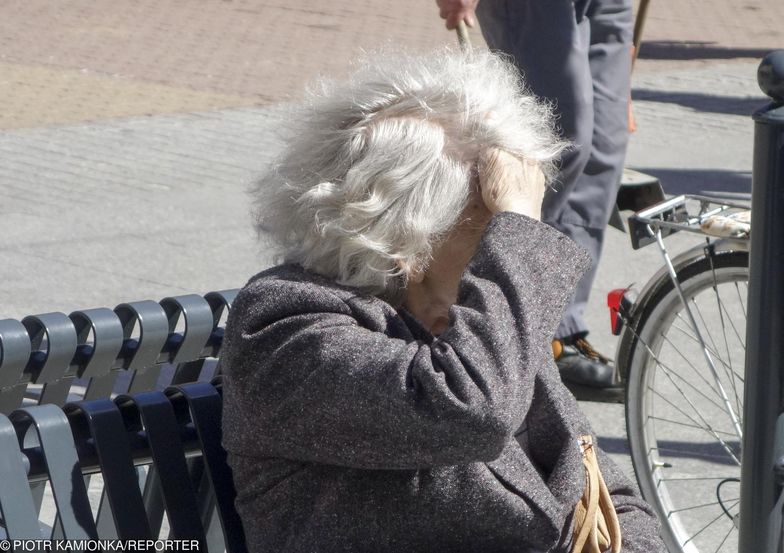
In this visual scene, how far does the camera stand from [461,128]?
194cm

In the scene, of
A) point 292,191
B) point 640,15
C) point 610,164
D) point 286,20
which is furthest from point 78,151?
point 286,20

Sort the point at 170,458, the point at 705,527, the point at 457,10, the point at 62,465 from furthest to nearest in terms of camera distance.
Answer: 1. the point at 457,10
2. the point at 705,527
3. the point at 170,458
4. the point at 62,465

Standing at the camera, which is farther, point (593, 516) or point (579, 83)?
point (579, 83)

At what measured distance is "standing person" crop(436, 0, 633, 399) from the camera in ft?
12.9

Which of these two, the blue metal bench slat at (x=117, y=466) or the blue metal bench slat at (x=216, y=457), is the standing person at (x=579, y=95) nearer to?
the blue metal bench slat at (x=216, y=457)

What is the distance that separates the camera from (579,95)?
12.9ft

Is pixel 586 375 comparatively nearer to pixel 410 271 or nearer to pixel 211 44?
pixel 410 271

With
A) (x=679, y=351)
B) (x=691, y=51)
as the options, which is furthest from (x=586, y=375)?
(x=691, y=51)

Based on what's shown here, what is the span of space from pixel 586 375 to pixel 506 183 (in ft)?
7.72

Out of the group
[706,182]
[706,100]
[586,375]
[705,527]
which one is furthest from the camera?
[706,100]

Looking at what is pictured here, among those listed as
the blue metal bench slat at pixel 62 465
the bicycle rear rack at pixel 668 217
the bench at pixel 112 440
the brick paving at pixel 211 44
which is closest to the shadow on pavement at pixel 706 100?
the brick paving at pixel 211 44

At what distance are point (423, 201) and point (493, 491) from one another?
1.40 ft

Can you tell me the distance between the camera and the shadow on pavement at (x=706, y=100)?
9430mm

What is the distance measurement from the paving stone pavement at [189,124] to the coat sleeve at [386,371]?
93cm
